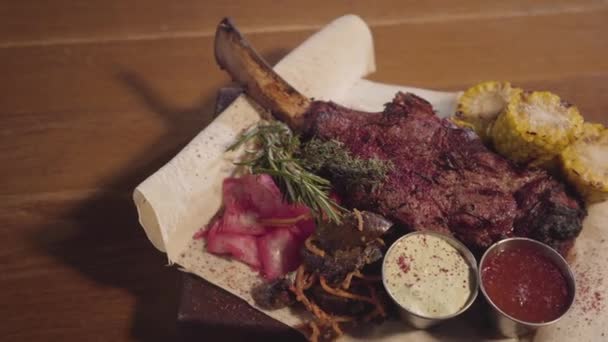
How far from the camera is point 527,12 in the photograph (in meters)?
5.07

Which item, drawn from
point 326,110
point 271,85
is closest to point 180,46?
point 271,85

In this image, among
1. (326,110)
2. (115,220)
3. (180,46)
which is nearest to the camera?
(326,110)

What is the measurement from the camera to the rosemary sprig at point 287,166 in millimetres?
2885

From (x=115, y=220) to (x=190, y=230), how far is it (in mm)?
794

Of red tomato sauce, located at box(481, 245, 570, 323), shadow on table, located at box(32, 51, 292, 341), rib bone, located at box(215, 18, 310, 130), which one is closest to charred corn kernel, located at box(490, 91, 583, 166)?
red tomato sauce, located at box(481, 245, 570, 323)

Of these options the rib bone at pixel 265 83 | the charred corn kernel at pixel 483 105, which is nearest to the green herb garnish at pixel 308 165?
the rib bone at pixel 265 83

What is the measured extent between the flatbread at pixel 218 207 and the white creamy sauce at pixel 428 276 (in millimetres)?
356

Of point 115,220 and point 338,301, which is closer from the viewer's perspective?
point 338,301

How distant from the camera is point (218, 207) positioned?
3.28m

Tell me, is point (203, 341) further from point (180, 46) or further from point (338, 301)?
point (180, 46)

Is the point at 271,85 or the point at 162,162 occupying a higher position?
the point at 271,85

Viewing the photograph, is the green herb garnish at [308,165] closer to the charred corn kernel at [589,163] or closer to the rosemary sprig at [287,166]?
the rosemary sprig at [287,166]

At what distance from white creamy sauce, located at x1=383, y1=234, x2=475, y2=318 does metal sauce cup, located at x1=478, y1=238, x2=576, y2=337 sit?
110 mm

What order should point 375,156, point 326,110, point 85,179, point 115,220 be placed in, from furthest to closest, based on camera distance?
point 85,179, point 115,220, point 326,110, point 375,156
